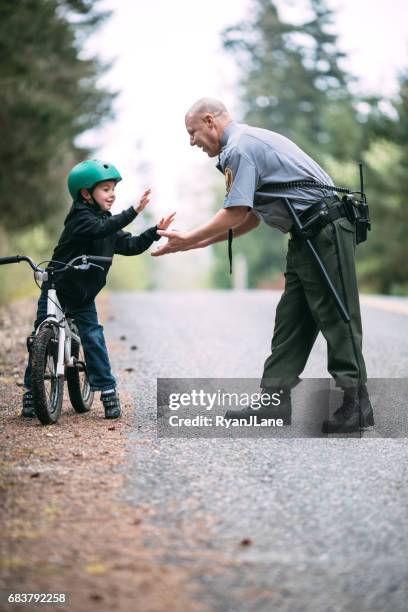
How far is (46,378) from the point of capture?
5.31 meters

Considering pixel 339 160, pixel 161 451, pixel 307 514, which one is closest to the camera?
pixel 307 514

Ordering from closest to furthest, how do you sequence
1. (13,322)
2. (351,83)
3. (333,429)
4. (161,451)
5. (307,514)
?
(307,514) < (161,451) < (333,429) < (13,322) < (351,83)

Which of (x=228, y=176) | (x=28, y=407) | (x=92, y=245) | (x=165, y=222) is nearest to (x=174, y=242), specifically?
(x=165, y=222)

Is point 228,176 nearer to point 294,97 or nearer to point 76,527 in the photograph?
point 76,527

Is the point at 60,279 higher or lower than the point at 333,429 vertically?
higher

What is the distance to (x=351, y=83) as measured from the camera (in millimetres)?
43156

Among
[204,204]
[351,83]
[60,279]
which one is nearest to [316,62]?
[351,83]

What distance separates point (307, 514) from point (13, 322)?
961 cm

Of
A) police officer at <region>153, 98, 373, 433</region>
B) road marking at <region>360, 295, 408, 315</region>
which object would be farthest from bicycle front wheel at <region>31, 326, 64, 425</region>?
road marking at <region>360, 295, 408, 315</region>

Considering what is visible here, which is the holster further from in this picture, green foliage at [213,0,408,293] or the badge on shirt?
green foliage at [213,0,408,293]

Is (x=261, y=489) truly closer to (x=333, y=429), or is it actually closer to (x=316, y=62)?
(x=333, y=429)

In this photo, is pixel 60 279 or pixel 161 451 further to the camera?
pixel 60 279

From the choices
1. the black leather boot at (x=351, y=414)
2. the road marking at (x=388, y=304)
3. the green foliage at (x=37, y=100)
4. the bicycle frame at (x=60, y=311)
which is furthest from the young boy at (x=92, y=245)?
the green foliage at (x=37, y=100)

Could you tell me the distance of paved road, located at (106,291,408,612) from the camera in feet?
9.01
